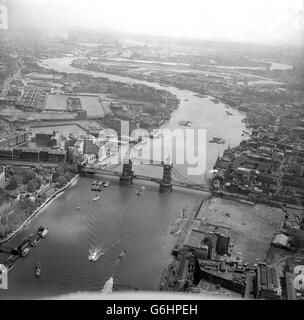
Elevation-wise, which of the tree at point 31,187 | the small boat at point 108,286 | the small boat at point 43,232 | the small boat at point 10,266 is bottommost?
the small boat at point 10,266

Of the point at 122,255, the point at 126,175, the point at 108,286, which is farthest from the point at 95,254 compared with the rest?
the point at 126,175

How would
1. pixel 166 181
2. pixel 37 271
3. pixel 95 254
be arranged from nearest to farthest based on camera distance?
pixel 37 271
pixel 95 254
pixel 166 181

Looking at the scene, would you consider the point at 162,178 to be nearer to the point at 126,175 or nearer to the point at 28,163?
the point at 126,175

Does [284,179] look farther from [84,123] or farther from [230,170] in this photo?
[84,123]

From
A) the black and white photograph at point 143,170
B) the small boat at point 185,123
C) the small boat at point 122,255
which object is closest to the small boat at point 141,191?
the black and white photograph at point 143,170

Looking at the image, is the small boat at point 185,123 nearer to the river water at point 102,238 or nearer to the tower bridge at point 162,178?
the river water at point 102,238

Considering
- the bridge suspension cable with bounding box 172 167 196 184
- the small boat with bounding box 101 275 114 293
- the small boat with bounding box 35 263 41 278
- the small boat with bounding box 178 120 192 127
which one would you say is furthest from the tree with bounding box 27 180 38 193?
the small boat with bounding box 178 120 192 127

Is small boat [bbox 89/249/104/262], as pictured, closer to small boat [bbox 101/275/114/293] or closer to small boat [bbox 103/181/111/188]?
small boat [bbox 101/275/114/293]
